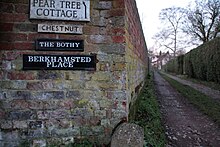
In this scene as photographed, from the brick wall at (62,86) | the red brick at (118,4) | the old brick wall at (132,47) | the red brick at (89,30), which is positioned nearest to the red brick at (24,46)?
the brick wall at (62,86)

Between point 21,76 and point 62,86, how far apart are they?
548mm

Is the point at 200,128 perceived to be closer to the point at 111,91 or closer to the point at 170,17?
the point at 111,91

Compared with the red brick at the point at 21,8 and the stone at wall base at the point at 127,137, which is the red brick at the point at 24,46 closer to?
the red brick at the point at 21,8

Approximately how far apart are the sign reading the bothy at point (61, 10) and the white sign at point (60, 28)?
0.35ft

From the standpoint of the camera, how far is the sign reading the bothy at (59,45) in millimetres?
3066

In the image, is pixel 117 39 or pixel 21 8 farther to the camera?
pixel 117 39

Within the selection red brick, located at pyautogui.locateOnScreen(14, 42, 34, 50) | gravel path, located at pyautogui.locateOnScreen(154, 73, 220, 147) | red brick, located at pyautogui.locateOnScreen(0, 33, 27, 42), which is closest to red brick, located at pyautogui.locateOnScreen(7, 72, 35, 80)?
red brick, located at pyautogui.locateOnScreen(14, 42, 34, 50)

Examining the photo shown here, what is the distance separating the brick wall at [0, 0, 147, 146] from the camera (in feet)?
9.91

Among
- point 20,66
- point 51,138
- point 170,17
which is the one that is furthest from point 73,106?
point 170,17

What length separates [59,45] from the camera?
312cm

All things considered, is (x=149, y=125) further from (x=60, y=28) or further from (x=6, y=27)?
(x=6, y=27)

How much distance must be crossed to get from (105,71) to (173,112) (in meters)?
4.43

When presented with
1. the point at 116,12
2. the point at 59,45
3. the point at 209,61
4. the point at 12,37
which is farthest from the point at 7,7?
the point at 209,61

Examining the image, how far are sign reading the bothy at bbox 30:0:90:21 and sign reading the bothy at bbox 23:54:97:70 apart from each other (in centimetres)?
52
